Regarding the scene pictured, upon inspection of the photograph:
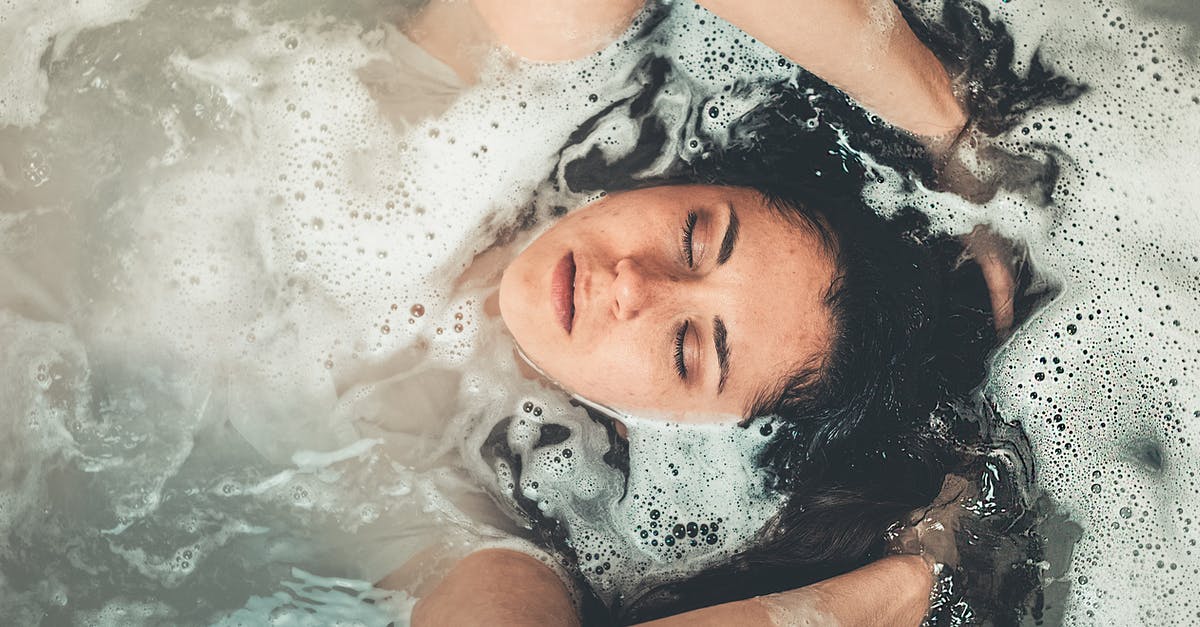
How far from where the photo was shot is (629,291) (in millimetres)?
991

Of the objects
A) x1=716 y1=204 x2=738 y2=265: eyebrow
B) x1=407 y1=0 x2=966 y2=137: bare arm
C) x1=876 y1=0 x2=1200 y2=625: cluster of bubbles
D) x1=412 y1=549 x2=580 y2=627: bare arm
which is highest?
x1=407 y1=0 x2=966 y2=137: bare arm

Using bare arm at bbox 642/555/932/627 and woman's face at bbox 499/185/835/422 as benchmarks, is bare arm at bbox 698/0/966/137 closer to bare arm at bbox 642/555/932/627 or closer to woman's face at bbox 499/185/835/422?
woman's face at bbox 499/185/835/422

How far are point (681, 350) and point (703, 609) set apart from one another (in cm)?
39

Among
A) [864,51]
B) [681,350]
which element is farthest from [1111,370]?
[681,350]

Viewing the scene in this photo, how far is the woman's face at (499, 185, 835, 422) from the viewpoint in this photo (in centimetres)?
102

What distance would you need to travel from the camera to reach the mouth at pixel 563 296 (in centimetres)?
108

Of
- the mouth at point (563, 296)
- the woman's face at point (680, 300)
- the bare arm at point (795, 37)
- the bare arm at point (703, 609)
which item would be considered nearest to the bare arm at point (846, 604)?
the bare arm at point (703, 609)

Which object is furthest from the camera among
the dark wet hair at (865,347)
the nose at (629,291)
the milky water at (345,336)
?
the milky water at (345,336)

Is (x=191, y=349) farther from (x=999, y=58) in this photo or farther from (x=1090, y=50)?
(x=1090, y=50)

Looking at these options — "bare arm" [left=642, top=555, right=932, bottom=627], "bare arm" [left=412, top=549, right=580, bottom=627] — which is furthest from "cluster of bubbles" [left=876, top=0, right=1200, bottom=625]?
"bare arm" [left=412, top=549, right=580, bottom=627]

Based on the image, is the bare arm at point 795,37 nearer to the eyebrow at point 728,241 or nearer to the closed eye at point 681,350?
the eyebrow at point 728,241

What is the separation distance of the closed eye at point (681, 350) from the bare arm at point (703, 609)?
13.5 inches

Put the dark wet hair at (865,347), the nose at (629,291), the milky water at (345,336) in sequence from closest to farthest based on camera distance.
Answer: the nose at (629,291) < the dark wet hair at (865,347) < the milky water at (345,336)

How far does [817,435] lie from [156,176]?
1109mm
